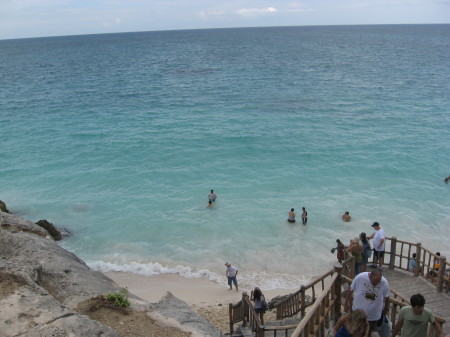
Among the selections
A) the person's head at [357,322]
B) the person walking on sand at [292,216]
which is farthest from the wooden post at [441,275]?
the person walking on sand at [292,216]

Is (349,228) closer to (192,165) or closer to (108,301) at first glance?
(192,165)

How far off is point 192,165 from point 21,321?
21.7 metres

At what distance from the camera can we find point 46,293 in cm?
821

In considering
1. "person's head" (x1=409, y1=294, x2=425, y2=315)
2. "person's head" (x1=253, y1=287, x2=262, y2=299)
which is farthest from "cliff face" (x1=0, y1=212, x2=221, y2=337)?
"person's head" (x1=409, y1=294, x2=425, y2=315)

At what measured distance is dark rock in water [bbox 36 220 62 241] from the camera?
19141 mm

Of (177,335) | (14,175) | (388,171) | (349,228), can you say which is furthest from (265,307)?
(14,175)

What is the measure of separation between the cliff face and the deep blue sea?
23.2 feet

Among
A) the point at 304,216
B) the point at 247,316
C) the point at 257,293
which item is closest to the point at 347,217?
the point at 304,216

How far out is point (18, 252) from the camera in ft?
35.0

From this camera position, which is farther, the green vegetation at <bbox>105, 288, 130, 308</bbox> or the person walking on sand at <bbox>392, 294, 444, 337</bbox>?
the green vegetation at <bbox>105, 288, 130, 308</bbox>

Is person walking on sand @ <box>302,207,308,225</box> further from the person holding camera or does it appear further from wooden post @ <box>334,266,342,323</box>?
the person holding camera

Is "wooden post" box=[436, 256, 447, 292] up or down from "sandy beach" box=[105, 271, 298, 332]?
up

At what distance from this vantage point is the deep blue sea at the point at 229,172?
751 inches

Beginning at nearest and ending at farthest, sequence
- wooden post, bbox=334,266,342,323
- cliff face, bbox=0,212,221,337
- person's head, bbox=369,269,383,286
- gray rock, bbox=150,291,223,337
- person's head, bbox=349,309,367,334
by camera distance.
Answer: person's head, bbox=349,309,367,334, cliff face, bbox=0,212,221,337, person's head, bbox=369,269,383,286, wooden post, bbox=334,266,342,323, gray rock, bbox=150,291,223,337
